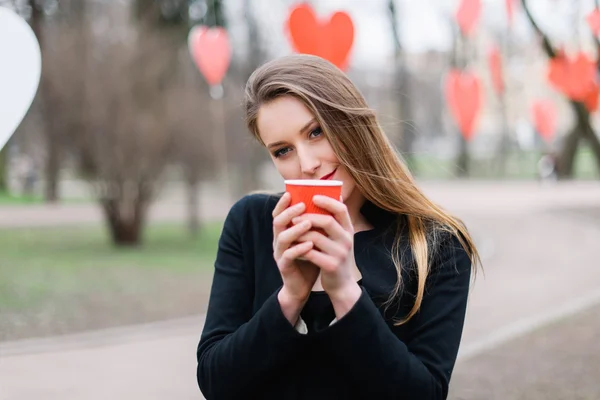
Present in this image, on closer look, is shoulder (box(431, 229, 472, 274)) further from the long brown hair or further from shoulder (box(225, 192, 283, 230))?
shoulder (box(225, 192, 283, 230))

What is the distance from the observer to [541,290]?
927 cm

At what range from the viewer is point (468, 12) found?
8141 mm

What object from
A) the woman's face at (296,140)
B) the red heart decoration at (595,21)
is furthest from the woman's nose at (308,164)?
the red heart decoration at (595,21)

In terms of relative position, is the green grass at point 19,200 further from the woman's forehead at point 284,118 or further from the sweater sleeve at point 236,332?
the woman's forehead at point 284,118

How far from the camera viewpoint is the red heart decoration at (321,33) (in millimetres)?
7203

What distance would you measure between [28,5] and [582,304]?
37.8 feet

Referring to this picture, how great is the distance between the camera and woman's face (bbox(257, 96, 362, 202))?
153 centimetres

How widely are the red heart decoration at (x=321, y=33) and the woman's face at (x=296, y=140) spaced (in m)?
5.75

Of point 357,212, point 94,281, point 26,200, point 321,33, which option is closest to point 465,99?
point 321,33

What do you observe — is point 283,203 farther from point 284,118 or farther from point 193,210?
point 193,210

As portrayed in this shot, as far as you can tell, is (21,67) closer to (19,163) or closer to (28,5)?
(28,5)

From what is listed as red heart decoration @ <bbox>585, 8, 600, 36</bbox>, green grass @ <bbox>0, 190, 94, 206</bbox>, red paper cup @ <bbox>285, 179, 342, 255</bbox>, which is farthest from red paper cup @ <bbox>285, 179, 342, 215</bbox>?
green grass @ <bbox>0, 190, 94, 206</bbox>

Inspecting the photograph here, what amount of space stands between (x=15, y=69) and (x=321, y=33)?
15.8 ft

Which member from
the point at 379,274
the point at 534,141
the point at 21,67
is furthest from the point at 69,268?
the point at 534,141
